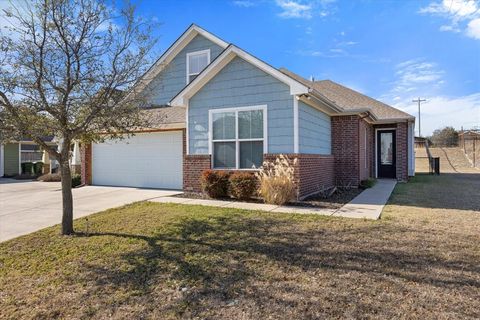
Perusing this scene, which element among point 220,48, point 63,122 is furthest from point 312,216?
point 220,48

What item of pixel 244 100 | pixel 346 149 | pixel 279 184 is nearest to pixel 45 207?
pixel 244 100

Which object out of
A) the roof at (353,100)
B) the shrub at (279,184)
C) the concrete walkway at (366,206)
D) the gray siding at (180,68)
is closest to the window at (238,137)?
the shrub at (279,184)

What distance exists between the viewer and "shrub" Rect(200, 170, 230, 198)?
998 centimetres

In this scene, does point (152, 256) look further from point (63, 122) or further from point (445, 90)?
point (445, 90)

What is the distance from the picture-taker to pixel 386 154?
18109 millimetres

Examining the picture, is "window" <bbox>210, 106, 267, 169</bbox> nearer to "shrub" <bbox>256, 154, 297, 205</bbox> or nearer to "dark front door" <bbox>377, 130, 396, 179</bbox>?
"shrub" <bbox>256, 154, 297, 205</bbox>

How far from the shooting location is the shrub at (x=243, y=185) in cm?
957

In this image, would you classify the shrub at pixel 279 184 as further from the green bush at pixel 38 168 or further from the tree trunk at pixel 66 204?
the green bush at pixel 38 168

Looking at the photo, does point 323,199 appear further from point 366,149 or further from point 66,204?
point 366,149

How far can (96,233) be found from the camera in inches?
253

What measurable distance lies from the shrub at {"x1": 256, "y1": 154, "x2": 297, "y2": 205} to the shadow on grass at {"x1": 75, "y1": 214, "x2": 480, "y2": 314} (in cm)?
259

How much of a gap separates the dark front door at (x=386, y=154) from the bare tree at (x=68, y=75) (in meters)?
14.9

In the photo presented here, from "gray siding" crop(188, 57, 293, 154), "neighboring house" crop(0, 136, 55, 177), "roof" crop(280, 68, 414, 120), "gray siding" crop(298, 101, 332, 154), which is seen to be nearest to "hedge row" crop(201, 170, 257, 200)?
"gray siding" crop(188, 57, 293, 154)

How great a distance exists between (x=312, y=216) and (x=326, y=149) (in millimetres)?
5694
